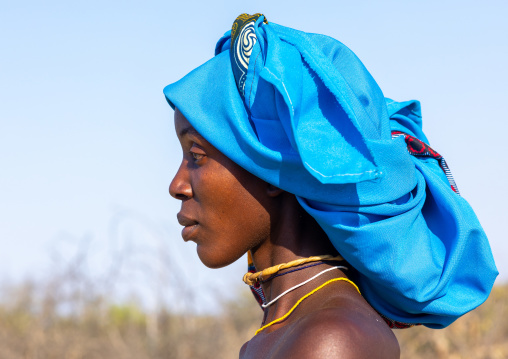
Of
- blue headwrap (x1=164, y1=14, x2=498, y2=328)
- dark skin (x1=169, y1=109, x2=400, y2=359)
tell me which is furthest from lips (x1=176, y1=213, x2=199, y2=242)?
blue headwrap (x1=164, y1=14, x2=498, y2=328)

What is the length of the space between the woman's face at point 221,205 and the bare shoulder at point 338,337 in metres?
0.45

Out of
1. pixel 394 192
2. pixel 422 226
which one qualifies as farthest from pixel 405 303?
pixel 394 192

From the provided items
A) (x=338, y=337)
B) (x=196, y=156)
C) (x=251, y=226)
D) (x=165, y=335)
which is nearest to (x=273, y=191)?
(x=251, y=226)

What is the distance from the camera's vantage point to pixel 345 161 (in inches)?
86.2

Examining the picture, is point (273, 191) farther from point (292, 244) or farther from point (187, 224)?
point (187, 224)

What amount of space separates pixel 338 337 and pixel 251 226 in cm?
64

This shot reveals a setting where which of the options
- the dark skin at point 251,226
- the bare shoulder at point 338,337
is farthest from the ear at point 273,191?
the bare shoulder at point 338,337

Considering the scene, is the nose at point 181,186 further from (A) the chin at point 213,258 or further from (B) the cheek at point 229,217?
(A) the chin at point 213,258

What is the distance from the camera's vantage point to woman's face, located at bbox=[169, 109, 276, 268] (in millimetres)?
2512

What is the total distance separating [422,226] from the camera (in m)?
2.47

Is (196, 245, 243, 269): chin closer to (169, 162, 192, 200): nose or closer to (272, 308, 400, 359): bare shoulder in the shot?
(169, 162, 192, 200): nose

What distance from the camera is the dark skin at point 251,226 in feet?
8.17

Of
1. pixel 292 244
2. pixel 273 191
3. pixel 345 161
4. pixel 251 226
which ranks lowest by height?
pixel 292 244

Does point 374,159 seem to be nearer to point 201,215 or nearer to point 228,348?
point 201,215
